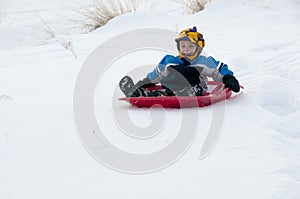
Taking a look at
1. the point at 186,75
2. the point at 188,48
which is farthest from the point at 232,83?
the point at 188,48

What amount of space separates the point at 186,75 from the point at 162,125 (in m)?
0.80

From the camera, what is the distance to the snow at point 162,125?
217cm

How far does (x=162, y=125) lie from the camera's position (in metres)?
3.16

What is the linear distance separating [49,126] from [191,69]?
1.34m

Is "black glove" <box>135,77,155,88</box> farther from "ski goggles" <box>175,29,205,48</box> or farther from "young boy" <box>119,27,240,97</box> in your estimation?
"ski goggles" <box>175,29,205,48</box>

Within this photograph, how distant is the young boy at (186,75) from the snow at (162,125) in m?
0.19

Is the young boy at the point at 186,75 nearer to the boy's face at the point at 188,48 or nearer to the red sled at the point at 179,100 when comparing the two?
the boy's face at the point at 188,48

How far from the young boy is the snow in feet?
0.61

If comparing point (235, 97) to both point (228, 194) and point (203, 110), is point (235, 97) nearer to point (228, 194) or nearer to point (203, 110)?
point (203, 110)

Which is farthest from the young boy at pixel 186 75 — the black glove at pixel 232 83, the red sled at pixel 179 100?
the red sled at pixel 179 100

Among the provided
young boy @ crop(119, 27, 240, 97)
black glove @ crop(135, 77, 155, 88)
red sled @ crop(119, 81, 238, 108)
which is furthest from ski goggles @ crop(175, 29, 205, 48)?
red sled @ crop(119, 81, 238, 108)

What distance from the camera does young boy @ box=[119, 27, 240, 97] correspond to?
3.75 metres

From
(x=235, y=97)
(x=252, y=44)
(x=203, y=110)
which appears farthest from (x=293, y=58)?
(x=203, y=110)

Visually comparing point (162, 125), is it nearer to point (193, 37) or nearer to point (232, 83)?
point (232, 83)
